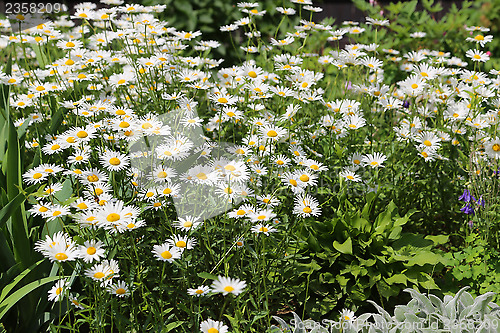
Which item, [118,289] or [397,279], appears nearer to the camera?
[118,289]

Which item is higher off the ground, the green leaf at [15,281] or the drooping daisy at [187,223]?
the drooping daisy at [187,223]

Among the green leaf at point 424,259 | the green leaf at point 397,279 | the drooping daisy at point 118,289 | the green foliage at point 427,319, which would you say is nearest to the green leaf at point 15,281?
the drooping daisy at point 118,289

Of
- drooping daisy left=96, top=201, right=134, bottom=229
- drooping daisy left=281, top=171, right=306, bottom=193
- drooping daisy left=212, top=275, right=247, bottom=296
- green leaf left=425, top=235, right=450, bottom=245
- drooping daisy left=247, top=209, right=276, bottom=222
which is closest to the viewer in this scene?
drooping daisy left=212, top=275, right=247, bottom=296

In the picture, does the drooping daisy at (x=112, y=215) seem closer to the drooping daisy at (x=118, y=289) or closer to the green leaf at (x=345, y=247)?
the drooping daisy at (x=118, y=289)

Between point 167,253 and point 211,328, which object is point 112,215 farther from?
point 211,328

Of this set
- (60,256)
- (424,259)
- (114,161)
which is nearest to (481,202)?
(424,259)

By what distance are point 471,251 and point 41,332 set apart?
2.24 metres

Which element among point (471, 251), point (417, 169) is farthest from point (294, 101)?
point (471, 251)

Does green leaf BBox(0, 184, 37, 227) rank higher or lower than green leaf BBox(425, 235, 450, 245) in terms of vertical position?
higher

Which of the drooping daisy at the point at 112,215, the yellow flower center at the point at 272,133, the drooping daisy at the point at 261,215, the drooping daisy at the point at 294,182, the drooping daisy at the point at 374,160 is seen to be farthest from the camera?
the drooping daisy at the point at 374,160

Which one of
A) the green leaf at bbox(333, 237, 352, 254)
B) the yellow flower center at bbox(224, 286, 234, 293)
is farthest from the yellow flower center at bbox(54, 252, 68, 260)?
the green leaf at bbox(333, 237, 352, 254)

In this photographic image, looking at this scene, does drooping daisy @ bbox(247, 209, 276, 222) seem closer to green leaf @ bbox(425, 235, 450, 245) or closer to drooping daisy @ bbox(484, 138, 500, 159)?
green leaf @ bbox(425, 235, 450, 245)

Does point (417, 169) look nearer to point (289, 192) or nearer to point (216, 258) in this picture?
point (289, 192)

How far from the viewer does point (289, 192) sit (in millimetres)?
2637
